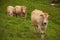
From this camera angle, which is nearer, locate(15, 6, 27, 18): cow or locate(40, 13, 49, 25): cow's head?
locate(40, 13, 49, 25): cow's head

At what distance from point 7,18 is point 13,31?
3781 mm

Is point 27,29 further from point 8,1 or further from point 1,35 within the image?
point 8,1

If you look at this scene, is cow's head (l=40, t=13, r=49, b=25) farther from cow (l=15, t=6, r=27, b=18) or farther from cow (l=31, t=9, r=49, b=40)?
cow (l=15, t=6, r=27, b=18)

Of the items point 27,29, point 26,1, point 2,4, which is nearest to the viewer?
point 27,29

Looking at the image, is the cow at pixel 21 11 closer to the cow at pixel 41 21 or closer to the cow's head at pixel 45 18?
the cow at pixel 41 21

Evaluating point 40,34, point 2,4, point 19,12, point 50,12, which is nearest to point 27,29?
point 40,34

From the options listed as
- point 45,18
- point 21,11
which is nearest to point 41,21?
point 45,18

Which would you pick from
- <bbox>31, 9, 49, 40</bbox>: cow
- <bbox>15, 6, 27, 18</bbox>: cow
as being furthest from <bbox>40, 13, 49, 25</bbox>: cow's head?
<bbox>15, 6, 27, 18</bbox>: cow

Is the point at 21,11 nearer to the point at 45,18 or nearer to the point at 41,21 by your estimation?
the point at 41,21

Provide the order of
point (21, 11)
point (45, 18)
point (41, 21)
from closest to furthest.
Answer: point (45, 18)
point (41, 21)
point (21, 11)

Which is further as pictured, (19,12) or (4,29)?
(19,12)

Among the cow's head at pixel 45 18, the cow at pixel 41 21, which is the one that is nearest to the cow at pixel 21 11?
the cow at pixel 41 21

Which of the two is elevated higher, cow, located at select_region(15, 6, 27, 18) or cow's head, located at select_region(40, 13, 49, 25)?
cow's head, located at select_region(40, 13, 49, 25)

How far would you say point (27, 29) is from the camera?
668 inches
